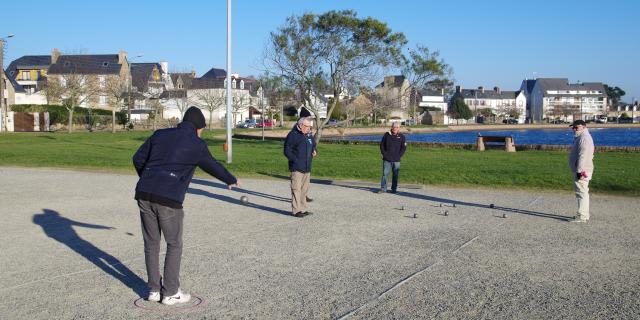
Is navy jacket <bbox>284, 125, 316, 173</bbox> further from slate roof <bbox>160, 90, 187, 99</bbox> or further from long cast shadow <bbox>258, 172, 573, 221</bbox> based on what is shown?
slate roof <bbox>160, 90, 187, 99</bbox>

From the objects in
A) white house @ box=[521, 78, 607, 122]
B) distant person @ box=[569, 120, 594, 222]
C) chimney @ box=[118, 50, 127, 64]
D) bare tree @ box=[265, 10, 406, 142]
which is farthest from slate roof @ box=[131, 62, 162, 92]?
white house @ box=[521, 78, 607, 122]

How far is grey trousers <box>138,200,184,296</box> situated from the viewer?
19.7ft

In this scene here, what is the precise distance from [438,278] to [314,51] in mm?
25986

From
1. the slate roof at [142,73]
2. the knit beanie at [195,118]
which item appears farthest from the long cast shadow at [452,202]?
the slate roof at [142,73]

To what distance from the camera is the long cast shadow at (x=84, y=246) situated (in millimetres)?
6965

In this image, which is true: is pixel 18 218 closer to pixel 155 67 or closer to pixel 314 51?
pixel 314 51

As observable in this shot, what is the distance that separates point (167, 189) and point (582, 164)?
772 cm

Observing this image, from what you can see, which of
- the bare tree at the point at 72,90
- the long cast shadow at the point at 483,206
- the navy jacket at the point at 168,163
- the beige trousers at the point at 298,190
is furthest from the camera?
the bare tree at the point at 72,90

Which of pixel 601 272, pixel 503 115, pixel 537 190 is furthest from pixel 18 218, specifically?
pixel 503 115

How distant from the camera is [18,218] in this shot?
11.3 metres

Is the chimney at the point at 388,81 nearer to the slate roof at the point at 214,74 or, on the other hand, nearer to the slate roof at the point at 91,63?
the slate roof at the point at 91,63

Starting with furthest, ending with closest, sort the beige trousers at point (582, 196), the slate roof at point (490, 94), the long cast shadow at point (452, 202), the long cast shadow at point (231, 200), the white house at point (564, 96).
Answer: the slate roof at point (490, 94) < the white house at point (564, 96) < the long cast shadow at point (231, 200) < the long cast shadow at point (452, 202) < the beige trousers at point (582, 196)

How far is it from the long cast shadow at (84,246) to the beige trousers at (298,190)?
3.22 metres

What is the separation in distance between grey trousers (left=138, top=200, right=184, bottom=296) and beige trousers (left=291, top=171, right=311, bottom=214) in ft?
17.7
